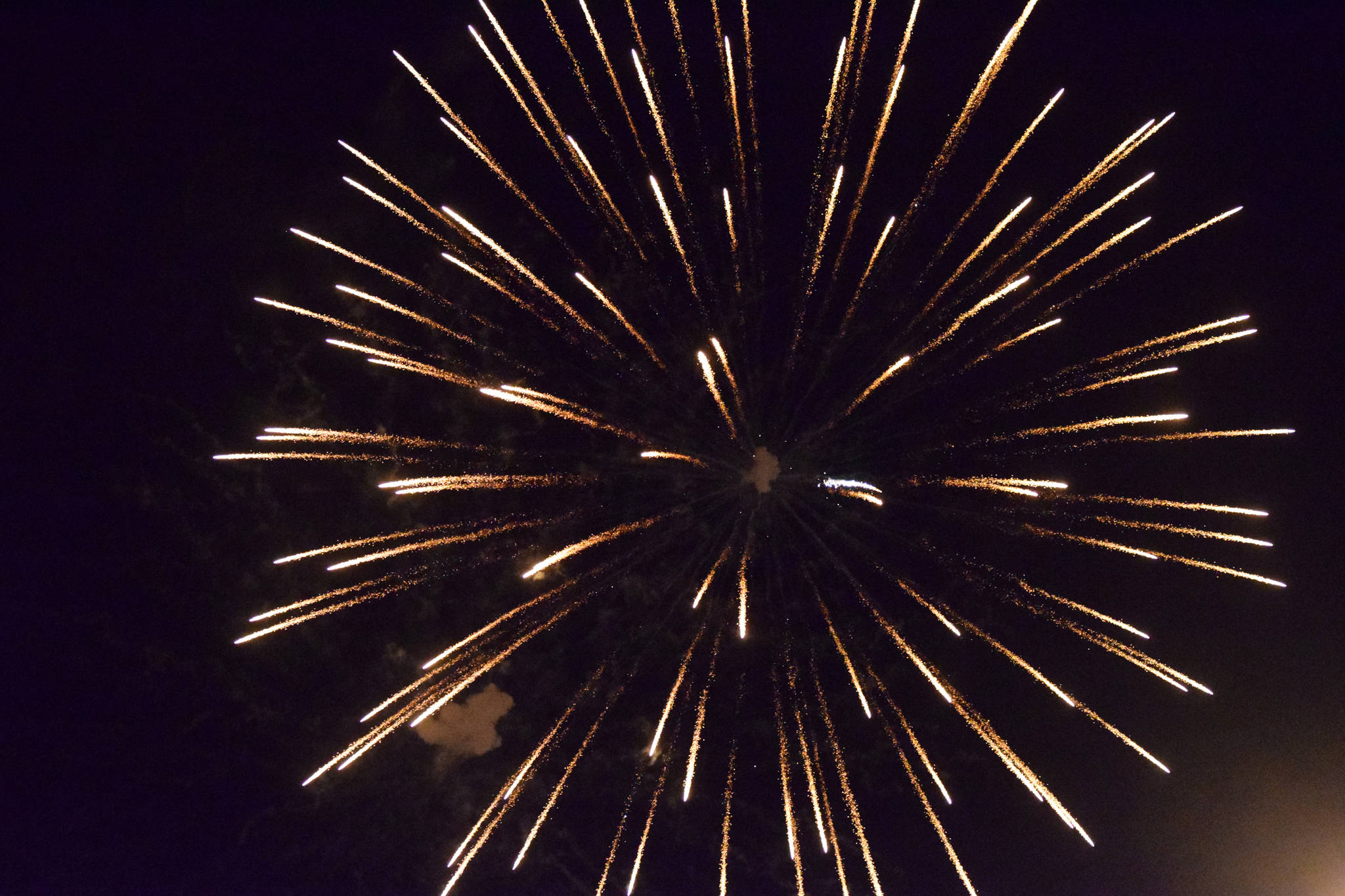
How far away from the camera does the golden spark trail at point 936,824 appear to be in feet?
33.6

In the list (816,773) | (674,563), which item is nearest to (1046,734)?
(816,773)

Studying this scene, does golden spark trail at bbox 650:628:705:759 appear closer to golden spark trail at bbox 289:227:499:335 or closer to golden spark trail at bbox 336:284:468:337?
golden spark trail at bbox 289:227:499:335

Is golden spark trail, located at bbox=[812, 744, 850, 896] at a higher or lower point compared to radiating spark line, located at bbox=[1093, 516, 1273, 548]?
lower

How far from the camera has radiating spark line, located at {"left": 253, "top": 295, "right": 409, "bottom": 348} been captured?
1027 cm

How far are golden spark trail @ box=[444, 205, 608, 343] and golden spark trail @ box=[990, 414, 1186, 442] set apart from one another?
7984mm

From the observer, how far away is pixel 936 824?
10305mm

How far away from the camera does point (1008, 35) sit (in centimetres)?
1019

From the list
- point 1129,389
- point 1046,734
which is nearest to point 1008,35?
point 1129,389

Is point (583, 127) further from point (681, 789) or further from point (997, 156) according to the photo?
point (681, 789)

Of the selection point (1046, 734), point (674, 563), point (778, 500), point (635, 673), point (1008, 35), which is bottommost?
point (1046, 734)

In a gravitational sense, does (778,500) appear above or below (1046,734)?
above

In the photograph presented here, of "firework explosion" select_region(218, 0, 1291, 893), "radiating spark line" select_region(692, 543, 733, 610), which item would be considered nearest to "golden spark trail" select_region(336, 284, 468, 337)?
"firework explosion" select_region(218, 0, 1291, 893)

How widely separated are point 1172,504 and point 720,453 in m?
8.60

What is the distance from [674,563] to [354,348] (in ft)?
23.8
